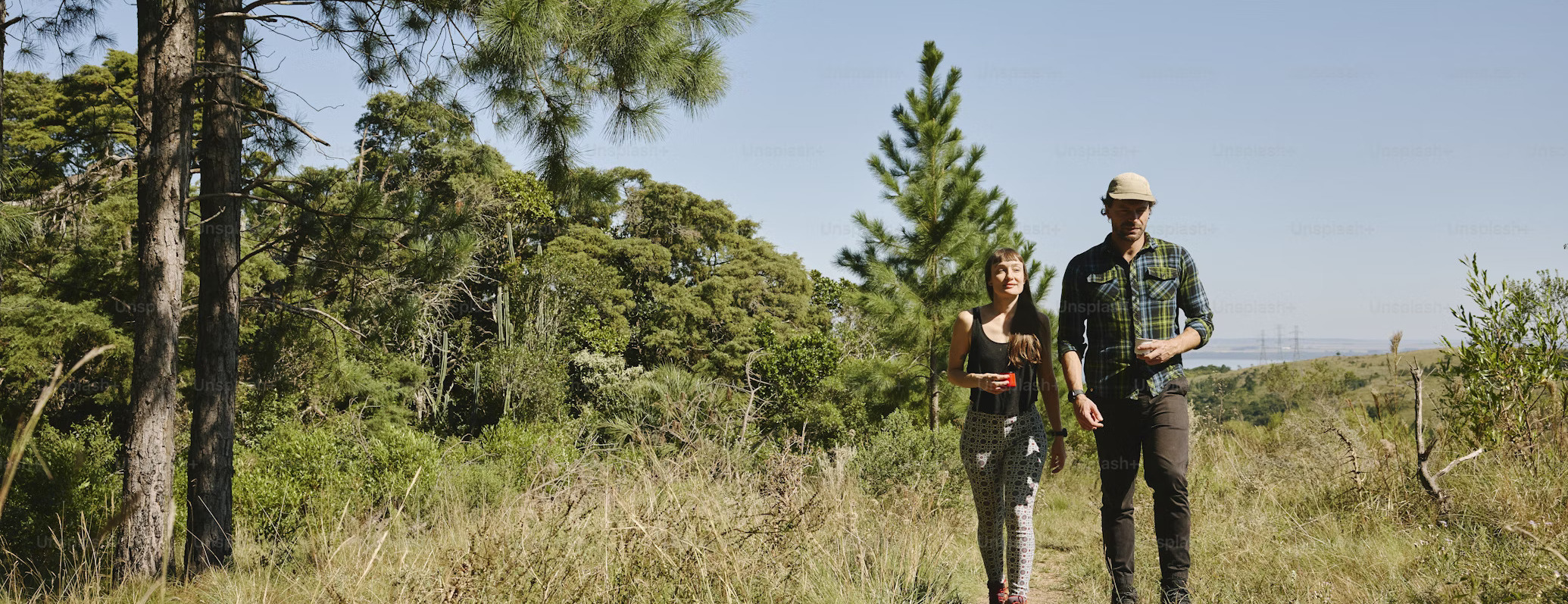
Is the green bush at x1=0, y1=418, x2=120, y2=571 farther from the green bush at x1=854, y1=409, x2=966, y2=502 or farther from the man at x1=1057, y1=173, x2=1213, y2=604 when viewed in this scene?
the man at x1=1057, y1=173, x2=1213, y2=604

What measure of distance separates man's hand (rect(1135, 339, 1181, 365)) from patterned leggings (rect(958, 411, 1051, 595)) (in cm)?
41

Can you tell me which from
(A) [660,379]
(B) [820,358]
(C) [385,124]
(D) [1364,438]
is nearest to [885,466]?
(D) [1364,438]

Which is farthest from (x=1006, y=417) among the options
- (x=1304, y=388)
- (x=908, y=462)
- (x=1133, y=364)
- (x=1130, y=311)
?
(x=1304, y=388)

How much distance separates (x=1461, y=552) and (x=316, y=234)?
671cm

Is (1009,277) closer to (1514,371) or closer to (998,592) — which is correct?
(998,592)

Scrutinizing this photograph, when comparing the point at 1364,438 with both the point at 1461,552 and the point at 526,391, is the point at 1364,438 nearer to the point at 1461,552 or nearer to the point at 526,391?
the point at 1461,552

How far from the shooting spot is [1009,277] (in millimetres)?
3305

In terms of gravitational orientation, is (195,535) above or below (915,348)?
below

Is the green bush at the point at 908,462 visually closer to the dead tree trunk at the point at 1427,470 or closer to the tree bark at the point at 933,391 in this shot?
the tree bark at the point at 933,391

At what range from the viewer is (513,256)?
2245 centimetres

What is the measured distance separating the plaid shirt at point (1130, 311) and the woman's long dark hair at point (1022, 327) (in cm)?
10

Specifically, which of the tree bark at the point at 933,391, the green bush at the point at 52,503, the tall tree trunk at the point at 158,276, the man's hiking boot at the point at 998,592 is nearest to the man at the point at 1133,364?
the man's hiking boot at the point at 998,592

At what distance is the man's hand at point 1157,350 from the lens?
3023 millimetres

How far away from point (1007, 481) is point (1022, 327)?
1.84 feet
